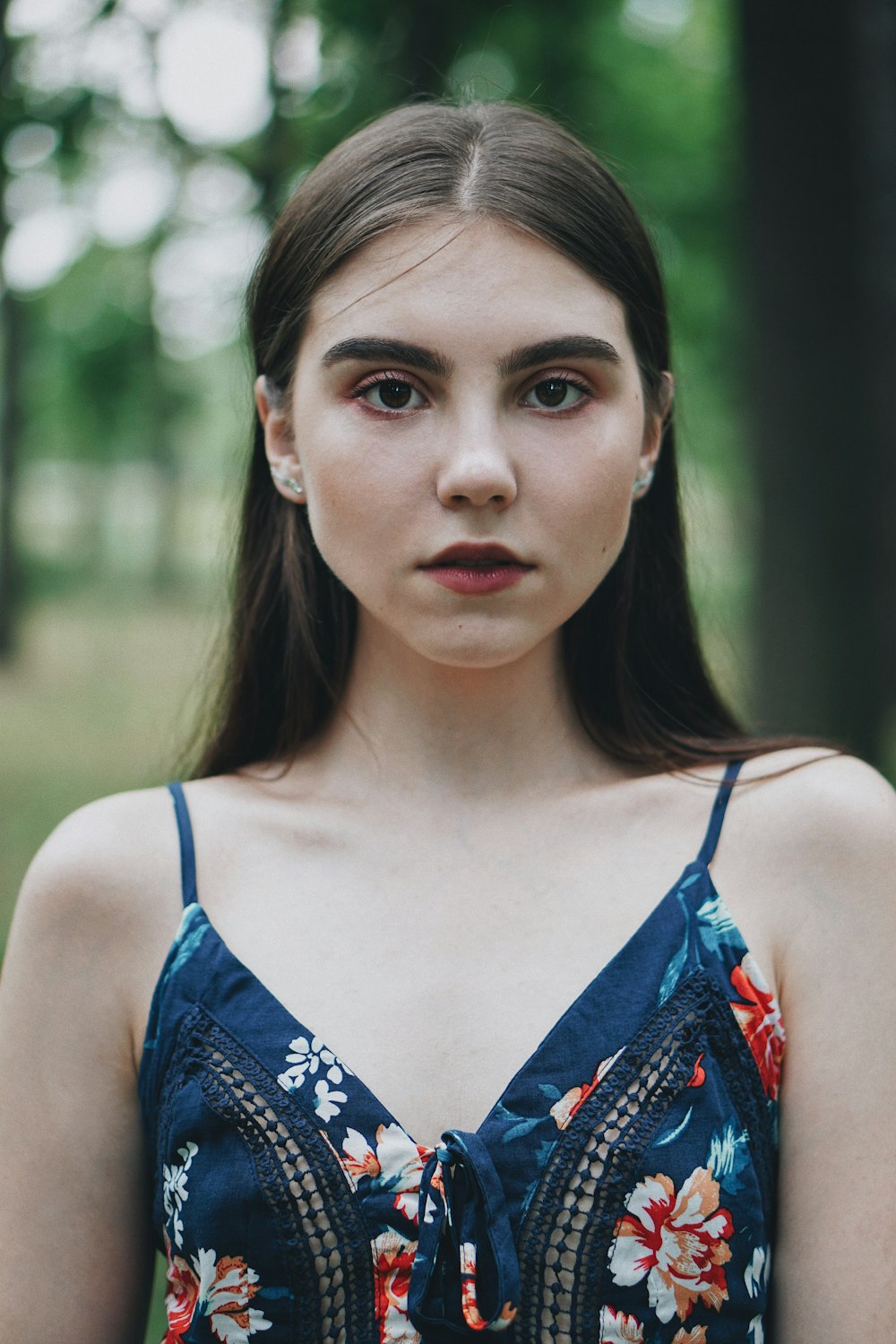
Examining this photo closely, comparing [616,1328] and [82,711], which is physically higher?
[82,711]

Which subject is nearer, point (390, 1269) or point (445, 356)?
point (390, 1269)

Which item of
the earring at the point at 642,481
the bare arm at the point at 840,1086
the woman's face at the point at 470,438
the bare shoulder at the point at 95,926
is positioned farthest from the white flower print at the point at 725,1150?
the earring at the point at 642,481

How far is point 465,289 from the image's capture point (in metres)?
1.82

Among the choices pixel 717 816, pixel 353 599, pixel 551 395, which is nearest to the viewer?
pixel 551 395

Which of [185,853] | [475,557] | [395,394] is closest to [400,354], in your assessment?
[395,394]

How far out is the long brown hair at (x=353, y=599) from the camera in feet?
6.31

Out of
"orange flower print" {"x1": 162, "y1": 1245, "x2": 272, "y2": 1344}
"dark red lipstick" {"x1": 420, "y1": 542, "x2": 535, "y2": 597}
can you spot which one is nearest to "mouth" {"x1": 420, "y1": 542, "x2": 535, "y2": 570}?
"dark red lipstick" {"x1": 420, "y1": 542, "x2": 535, "y2": 597}

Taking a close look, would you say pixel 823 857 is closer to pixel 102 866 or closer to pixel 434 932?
pixel 434 932

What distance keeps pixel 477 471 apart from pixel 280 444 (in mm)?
481

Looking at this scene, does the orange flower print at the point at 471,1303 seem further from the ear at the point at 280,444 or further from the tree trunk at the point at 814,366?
the tree trunk at the point at 814,366

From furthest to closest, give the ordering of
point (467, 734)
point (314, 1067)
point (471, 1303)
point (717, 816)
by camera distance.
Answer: point (467, 734) < point (717, 816) < point (314, 1067) < point (471, 1303)

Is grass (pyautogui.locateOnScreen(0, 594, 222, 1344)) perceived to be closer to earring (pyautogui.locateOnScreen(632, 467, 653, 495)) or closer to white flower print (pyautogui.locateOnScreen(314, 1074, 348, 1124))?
earring (pyautogui.locateOnScreen(632, 467, 653, 495))

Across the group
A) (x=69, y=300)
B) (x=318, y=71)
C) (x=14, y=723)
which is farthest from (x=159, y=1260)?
(x=69, y=300)

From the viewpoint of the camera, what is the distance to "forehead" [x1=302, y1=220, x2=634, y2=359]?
1817 millimetres
